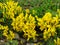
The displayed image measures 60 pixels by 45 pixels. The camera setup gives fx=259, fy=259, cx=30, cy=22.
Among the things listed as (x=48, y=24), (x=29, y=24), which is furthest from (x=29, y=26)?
(x=48, y=24)

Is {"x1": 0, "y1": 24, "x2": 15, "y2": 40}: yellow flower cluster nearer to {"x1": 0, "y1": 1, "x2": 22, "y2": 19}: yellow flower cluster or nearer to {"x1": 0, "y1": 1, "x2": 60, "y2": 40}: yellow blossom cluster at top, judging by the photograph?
{"x1": 0, "y1": 1, "x2": 60, "y2": 40}: yellow blossom cluster at top

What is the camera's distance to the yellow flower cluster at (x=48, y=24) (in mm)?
5453

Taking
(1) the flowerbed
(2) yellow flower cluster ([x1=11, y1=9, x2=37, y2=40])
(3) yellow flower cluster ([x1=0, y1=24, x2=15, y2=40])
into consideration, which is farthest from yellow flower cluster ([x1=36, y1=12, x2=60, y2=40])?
(3) yellow flower cluster ([x1=0, y1=24, x2=15, y2=40])

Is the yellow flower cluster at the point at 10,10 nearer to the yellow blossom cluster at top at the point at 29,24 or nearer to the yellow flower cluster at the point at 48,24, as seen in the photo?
the yellow blossom cluster at top at the point at 29,24

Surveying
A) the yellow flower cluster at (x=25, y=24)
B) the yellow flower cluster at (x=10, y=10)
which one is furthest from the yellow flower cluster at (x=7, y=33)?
the yellow flower cluster at (x=10, y=10)

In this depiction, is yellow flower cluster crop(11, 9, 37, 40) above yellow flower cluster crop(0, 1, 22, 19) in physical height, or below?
below

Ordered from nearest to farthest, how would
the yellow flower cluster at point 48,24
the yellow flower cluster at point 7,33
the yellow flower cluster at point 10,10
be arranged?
the yellow flower cluster at point 48,24, the yellow flower cluster at point 7,33, the yellow flower cluster at point 10,10

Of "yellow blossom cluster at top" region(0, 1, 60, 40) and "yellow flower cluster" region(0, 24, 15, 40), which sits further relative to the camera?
"yellow flower cluster" region(0, 24, 15, 40)

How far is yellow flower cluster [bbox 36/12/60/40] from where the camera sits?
5453mm

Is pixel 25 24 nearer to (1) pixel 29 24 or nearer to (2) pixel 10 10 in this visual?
(1) pixel 29 24

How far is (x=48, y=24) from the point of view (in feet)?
18.1

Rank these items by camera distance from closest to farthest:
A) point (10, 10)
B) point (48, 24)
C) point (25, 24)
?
1. point (48, 24)
2. point (25, 24)
3. point (10, 10)

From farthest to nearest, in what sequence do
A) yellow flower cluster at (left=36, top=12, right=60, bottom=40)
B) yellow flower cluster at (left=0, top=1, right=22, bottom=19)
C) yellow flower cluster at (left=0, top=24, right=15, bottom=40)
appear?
1. yellow flower cluster at (left=0, top=1, right=22, bottom=19)
2. yellow flower cluster at (left=0, top=24, right=15, bottom=40)
3. yellow flower cluster at (left=36, top=12, right=60, bottom=40)

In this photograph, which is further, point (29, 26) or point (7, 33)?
point (7, 33)
